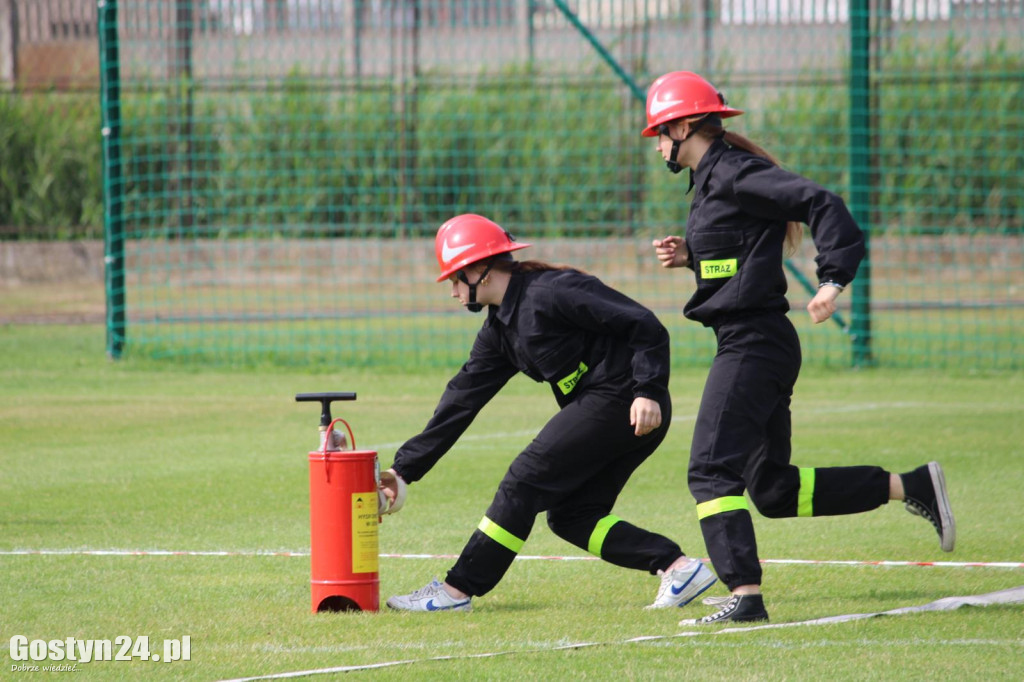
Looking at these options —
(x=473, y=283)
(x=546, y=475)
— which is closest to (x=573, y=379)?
(x=546, y=475)

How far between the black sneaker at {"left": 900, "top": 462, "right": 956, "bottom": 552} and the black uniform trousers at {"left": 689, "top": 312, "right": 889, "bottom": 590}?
0.40 m

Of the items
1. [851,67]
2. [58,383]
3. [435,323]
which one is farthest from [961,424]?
[435,323]

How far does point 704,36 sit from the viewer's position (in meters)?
19.8

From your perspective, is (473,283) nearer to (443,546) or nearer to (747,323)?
(747,323)

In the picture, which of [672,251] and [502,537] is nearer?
[502,537]

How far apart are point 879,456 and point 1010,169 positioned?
35.3 ft

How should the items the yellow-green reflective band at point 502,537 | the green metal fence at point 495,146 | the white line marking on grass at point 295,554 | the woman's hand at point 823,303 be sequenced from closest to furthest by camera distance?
the woman's hand at point 823,303
the yellow-green reflective band at point 502,537
the white line marking on grass at point 295,554
the green metal fence at point 495,146

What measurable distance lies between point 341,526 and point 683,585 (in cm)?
130

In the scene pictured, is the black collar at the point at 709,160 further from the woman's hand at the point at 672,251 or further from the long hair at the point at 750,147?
the woman's hand at the point at 672,251

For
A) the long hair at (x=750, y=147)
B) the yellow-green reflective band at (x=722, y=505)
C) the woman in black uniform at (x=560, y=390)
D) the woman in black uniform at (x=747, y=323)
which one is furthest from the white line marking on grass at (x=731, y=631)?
the long hair at (x=750, y=147)

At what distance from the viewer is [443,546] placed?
743cm

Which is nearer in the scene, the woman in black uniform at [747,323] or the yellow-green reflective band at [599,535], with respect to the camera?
the woman in black uniform at [747,323]

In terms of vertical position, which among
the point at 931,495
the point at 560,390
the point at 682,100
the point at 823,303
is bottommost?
the point at 931,495

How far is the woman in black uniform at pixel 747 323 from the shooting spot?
564 centimetres
